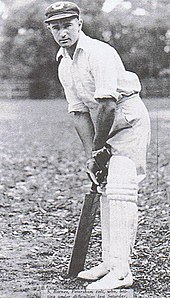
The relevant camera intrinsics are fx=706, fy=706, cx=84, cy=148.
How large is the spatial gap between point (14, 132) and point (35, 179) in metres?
0.33

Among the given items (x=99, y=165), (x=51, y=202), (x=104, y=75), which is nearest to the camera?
(x=104, y=75)

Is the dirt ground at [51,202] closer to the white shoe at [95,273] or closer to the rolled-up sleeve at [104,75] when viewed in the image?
the white shoe at [95,273]

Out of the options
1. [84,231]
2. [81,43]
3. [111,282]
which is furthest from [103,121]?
[111,282]

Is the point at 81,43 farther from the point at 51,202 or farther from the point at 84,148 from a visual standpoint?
the point at 51,202

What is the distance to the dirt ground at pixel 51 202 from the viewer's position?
2811 mm

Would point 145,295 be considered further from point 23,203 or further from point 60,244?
point 23,203

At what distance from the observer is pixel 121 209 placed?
2.58 metres

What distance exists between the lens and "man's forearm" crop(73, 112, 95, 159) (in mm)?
2729

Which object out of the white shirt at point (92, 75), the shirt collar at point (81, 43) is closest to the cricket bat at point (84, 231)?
the white shirt at point (92, 75)

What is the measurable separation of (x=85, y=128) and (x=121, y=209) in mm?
364

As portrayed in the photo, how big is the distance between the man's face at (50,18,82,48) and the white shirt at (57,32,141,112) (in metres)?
0.03

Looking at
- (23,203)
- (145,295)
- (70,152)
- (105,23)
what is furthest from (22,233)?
(105,23)

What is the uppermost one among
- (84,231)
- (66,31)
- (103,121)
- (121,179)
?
(66,31)

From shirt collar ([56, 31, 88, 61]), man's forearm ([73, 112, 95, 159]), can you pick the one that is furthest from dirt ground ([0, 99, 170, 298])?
shirt collar ([56, 31, 88, 61])
